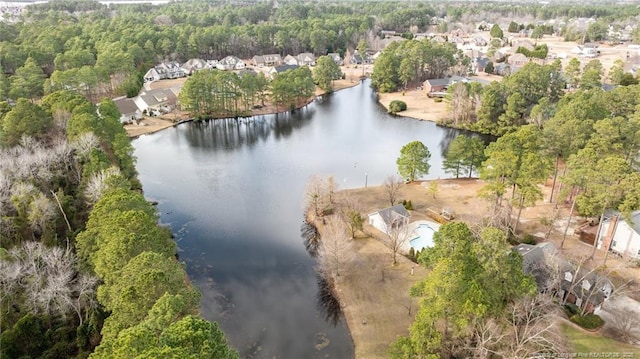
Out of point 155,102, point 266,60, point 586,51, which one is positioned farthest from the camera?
point 586,51

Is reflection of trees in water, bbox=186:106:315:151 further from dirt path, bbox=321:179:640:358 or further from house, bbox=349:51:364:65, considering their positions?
house, bbox=349:51:364:65

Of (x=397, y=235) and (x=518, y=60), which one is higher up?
(x=518, y=60)

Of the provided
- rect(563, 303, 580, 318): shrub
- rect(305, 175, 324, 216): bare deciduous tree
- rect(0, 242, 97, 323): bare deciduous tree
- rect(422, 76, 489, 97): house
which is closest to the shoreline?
rect(422, 76, 489, 97): house

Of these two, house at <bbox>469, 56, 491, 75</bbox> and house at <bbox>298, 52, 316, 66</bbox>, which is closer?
house at <bbox>469, 56, 491, 75</bbox>

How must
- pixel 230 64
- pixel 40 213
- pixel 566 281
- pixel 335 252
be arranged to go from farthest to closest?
pixel 230 64 → pixel 335 252 → pixel 40 213 → pixel 566 281

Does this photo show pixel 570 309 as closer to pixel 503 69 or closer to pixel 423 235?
pixel 423 235

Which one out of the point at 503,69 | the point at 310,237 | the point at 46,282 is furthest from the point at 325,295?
the point at 503,69

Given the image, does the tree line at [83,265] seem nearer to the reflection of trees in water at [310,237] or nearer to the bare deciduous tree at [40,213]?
the bare deciduous tree at [40,213]
